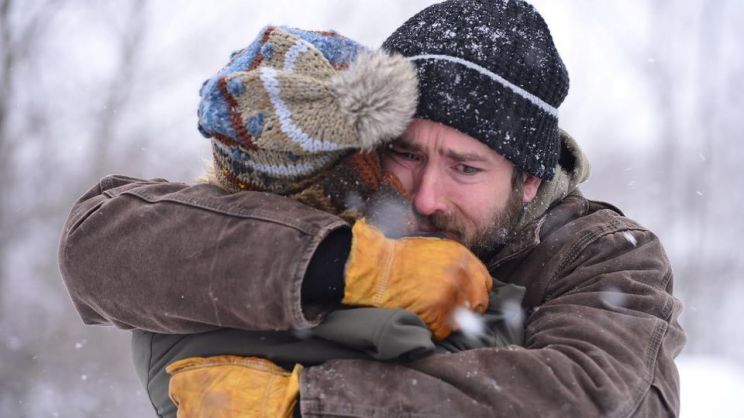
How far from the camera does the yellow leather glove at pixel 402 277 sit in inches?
46.8

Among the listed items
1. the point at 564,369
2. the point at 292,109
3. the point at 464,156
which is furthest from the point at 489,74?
the point at 564,369

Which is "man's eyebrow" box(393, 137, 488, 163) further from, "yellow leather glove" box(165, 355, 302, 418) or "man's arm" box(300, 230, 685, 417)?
"yellow leather glove" box(165, 355, 302, 418)

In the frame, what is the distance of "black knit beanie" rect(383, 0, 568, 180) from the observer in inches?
68.4

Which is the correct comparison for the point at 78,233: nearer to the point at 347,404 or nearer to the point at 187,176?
the point at 347,404

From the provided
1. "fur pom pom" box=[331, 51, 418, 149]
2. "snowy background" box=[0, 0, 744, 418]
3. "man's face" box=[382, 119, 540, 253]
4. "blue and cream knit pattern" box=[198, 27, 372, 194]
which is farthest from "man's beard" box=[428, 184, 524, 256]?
"snowy background" box=[0, 0, 744, 418]

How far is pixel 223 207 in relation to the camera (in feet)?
4.11

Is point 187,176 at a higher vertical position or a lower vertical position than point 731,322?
higher

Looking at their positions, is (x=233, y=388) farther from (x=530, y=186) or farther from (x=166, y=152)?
(x=166, y=152)

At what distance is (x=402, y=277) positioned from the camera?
1.20m

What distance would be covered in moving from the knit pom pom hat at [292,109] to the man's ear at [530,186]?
0.63 metres

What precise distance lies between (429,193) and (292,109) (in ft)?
1.75

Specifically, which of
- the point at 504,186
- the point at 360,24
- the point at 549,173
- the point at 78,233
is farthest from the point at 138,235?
the point at 360,24

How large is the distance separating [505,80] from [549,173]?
0.95ft

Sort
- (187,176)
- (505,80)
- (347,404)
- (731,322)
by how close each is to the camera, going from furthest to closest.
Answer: (731,322) → (187,176) → (505,80) → (347,404)
